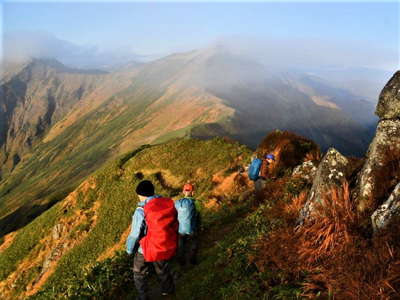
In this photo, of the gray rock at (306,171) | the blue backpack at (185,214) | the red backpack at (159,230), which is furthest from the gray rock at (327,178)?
the gray rock at (306,171)

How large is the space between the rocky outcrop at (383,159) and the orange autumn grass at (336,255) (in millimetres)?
371

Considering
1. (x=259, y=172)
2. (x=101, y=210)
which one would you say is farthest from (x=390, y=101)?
(x=101, y=210)

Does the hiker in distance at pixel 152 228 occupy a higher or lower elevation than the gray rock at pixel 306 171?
higher

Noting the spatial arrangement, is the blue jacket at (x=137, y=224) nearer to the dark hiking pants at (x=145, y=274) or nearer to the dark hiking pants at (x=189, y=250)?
the dark hiking pants at (x=145, y=274)

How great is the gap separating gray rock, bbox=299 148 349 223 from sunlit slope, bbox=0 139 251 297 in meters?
16.3

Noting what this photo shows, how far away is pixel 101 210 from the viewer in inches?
1336

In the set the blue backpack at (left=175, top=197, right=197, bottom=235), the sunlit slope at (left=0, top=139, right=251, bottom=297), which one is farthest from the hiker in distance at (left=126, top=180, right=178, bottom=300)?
the sunlit slope at (left=0, top=139, right=251, bottom=297)

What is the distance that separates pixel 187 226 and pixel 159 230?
237 centimetres

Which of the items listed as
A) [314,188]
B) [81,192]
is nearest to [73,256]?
[81,192]

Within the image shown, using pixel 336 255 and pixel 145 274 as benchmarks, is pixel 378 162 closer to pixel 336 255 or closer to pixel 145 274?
pixel 336 255

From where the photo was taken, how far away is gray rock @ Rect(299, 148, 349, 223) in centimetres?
679

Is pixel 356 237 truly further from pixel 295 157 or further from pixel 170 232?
pixel 295 157

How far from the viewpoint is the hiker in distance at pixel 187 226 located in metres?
8.98

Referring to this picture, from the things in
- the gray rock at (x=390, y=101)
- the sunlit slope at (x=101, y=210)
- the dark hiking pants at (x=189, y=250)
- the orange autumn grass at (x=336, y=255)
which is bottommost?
the sunlit slope at (x=101, y=210)
